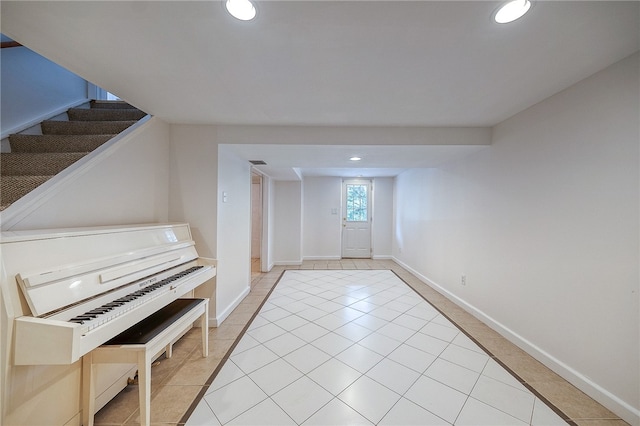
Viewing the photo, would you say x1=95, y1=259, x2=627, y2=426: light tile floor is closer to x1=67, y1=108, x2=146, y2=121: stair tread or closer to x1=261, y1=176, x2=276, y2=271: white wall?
x1=261, y1=176, x2=276, y2=271: white wall

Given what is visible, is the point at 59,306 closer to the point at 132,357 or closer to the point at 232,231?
the point at 132,357

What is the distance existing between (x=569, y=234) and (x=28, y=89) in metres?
4.77

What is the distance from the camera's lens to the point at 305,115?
2.20 m

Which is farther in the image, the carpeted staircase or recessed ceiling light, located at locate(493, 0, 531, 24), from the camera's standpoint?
the carpeted staircase

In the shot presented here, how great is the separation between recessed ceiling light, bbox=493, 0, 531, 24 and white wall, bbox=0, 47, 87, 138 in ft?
11.5

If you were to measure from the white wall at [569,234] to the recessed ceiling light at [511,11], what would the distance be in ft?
3.31

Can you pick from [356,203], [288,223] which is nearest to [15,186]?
[288,223]

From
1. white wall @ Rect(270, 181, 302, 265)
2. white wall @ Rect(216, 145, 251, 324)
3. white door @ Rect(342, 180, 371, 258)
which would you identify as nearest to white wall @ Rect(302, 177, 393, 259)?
white door @ Rect(342, 180, 371, 258)

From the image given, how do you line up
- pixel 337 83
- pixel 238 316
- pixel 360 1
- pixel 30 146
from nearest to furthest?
pixel 360 1 → pixel 337 83 → pixel 30 146 → pixel 238 316

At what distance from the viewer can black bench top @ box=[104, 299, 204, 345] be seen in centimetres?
131

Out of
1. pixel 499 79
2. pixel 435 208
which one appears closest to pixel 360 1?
pixel 499 79

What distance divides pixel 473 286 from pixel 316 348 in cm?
205

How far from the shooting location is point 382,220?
6141 millimetres

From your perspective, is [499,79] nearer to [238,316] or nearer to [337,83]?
[337,83]
